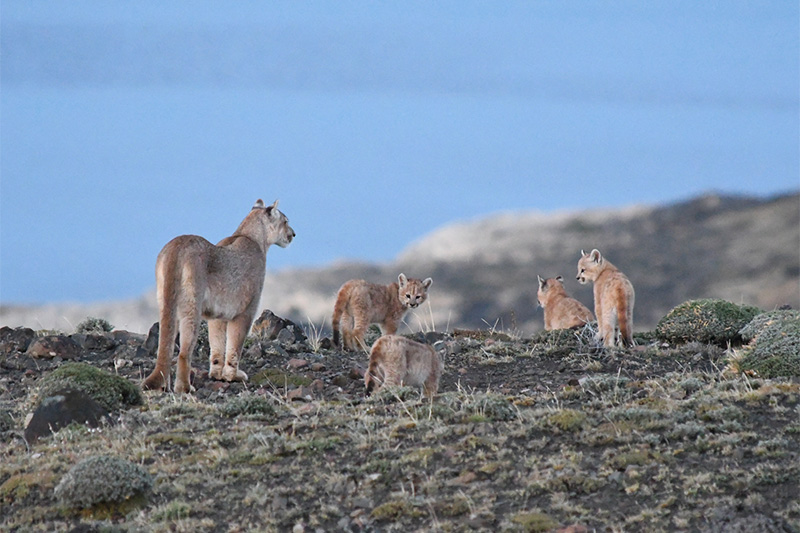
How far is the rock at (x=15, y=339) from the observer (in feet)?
62.7

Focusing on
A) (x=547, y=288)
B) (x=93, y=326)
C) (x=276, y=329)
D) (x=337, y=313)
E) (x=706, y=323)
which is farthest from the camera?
(x=547, y=288)

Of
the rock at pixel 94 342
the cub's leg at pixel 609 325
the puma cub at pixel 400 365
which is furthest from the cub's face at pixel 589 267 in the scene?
the rock at pixel 94 342

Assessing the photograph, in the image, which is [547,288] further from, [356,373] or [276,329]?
[356,373]

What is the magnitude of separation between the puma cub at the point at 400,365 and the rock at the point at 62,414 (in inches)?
140

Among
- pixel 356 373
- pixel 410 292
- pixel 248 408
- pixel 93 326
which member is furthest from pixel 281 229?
pixel 93 326

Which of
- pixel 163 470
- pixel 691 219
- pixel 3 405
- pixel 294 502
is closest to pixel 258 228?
pixel 3 405

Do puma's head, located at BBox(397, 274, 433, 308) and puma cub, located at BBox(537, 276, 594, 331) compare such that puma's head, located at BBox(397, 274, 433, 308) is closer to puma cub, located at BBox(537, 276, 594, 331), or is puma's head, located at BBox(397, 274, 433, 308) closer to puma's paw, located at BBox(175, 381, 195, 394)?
puma cub, located at BBox(537, 276, 594, 331)

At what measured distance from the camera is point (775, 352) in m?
15.8

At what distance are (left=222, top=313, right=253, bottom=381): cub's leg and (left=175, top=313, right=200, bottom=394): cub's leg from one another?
992 mm

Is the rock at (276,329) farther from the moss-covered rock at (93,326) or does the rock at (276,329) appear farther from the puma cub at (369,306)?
the moss-covered rock at (93,326)

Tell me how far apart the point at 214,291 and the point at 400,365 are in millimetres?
3205

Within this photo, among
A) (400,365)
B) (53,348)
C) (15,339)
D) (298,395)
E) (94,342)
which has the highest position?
(15,339)

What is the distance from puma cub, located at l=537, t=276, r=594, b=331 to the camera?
2220 cm

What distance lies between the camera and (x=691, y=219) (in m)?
92.3
